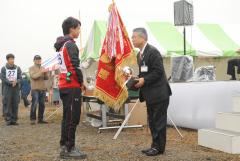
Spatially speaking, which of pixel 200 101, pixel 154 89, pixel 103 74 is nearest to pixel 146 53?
pixel 154 89

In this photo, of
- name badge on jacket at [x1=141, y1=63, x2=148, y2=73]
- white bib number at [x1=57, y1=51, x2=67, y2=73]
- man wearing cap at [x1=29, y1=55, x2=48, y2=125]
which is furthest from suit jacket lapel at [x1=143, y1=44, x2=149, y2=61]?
man wearing cap at [x1=29, y1=55, x2=48, y2=125]

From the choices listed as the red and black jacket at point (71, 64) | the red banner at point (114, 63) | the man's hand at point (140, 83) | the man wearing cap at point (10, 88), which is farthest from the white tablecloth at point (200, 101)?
the man wearing cap at point (10, 88)

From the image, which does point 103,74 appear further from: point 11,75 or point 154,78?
point 11,75

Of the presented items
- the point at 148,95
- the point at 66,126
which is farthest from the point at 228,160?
the point at 66,126

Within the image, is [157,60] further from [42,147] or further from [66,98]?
[42,147]

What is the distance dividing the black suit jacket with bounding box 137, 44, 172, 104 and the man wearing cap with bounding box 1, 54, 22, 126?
5.01 metres

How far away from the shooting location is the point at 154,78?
18.1 feet

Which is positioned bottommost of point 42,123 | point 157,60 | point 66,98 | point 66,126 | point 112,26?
point 42,123

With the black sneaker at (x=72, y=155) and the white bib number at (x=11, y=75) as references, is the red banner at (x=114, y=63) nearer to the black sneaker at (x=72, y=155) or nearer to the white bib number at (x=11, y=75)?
the black sneaker at (x=72, y=155)

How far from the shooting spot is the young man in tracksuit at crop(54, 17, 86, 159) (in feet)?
16.8

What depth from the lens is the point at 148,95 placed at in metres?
5.60

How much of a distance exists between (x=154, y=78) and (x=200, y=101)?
100 inches

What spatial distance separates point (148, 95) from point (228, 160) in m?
1.30

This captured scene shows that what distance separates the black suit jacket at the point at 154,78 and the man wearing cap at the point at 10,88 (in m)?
5.01
